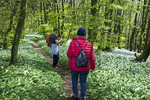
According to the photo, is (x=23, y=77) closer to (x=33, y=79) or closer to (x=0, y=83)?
(x=33, y=79)

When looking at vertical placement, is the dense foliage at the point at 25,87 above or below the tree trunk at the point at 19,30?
below

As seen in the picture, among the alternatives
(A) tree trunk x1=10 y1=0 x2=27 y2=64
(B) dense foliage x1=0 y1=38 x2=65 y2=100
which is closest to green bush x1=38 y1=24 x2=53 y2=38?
(A) tree trunk x1=10 y1=0 x2=27 y2=64

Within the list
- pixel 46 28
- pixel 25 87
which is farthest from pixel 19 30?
pixel 46 28

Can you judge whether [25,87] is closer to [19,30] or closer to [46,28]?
[19,30]

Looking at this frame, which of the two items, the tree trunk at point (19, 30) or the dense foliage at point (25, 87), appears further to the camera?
the tree trunk at point (19, 30)

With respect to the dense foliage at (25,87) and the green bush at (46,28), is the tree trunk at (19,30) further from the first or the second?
the green bush at (46,28)

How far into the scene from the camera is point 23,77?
19.2 feet

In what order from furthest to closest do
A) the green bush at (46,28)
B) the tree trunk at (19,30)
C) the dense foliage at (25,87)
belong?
the green bush at (46,28) → the tree trunk at (19,30) → the dense foliage at (25,87)

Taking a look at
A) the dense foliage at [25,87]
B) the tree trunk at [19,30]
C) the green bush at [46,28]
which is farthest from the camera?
the green bush at [46,28]

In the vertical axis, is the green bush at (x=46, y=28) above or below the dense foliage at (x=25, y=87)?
above

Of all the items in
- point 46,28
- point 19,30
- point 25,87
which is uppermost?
point 19,30

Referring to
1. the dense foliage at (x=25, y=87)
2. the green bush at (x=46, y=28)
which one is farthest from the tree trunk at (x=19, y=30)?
the green bush at (x=46, y=28)

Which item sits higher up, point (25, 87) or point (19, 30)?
point (19, 30)

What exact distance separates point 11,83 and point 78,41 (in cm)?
314
